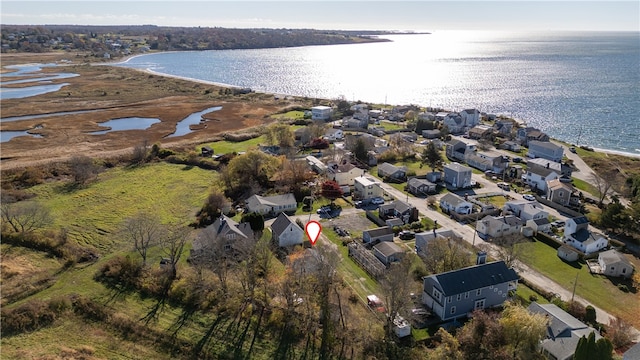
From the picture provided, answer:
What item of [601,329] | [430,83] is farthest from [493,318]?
[430,83]

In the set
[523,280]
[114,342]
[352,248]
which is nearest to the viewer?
[114,342]

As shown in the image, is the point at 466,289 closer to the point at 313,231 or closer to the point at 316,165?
the point at 313,231

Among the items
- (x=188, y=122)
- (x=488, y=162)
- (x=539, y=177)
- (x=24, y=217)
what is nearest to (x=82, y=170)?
(x=24, y=217)

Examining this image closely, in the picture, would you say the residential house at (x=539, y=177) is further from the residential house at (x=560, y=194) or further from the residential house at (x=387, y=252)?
the residential house at (x=387, y=252)

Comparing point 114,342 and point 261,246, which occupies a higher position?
point 261,246

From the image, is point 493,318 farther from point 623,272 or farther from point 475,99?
point 475,99
